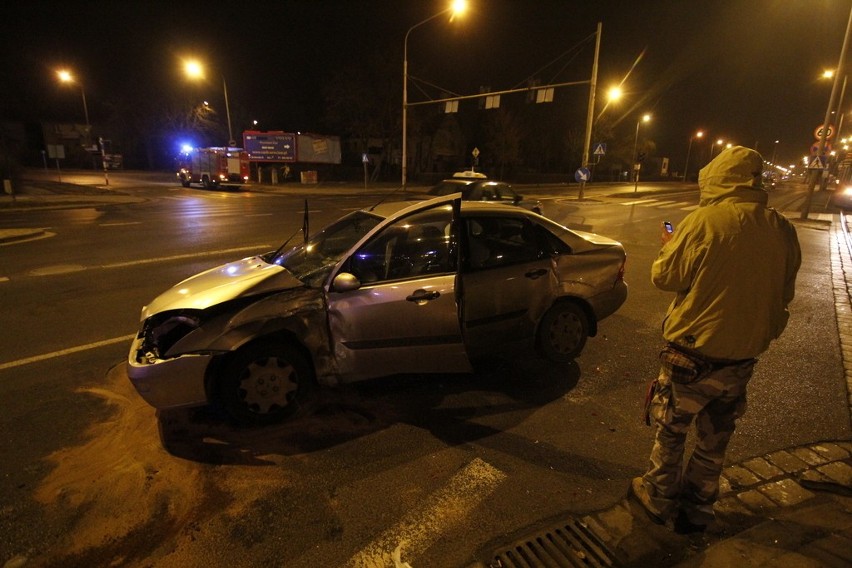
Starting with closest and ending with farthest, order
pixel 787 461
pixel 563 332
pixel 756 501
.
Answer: pixel 756 501
pixel 787 461
pixel 563 332

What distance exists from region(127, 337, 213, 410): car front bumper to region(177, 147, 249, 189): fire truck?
29.8 metres

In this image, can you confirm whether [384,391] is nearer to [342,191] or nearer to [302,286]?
[302,286]

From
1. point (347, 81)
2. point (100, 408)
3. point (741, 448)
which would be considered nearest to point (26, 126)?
point (347, 81)

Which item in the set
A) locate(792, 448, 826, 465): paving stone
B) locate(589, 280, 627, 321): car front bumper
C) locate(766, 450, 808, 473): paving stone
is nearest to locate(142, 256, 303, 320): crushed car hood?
locate(589, 280, 627, 321): car front bumper

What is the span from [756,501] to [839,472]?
81cm

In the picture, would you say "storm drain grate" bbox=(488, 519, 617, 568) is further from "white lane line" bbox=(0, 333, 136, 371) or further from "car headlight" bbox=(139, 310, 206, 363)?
"white lane line" bbox=(0, 333, 136, 371)

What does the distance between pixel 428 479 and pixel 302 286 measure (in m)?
1.71

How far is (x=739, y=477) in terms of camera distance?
310 cm

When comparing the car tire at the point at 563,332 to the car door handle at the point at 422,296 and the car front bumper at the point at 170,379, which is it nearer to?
the car door handle at the point at 422,296

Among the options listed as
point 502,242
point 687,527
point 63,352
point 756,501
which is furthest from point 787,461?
point 63,352

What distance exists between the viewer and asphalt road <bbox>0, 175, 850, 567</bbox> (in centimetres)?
259

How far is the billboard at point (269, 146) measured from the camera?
35.8m

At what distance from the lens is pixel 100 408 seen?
12.7 ft

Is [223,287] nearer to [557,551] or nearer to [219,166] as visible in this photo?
[557,551]
